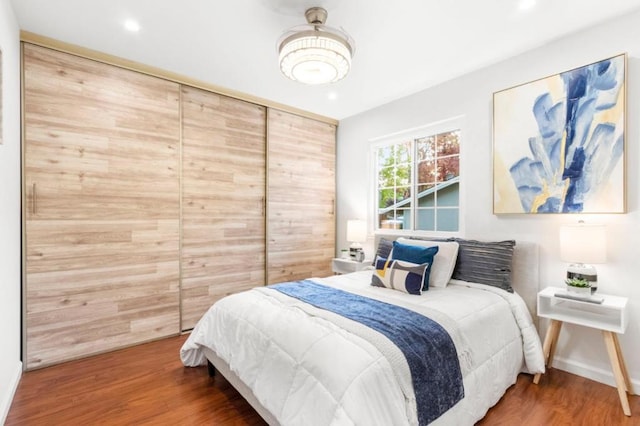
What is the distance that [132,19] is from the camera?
2314 millimetres

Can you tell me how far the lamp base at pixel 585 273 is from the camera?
224 centimetres

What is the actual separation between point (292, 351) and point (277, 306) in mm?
493

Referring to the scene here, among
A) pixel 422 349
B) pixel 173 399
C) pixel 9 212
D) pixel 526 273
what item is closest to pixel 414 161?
pixel 526 273

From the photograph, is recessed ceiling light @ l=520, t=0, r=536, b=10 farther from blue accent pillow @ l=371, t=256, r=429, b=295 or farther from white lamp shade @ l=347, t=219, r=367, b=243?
white lamp shade @ l=347, t=219, r=367, b=243

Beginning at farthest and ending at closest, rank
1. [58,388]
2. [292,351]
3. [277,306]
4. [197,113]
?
[197,113] → [58,388] → [277,306] → [292,351]

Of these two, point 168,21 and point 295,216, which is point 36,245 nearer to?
point 168,21

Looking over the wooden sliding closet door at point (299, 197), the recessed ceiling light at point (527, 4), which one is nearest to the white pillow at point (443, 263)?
the recessed ceiling light at point (527, 4)

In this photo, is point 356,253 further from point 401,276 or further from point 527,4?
point 527,4

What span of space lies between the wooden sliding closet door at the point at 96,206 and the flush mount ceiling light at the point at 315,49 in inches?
61.8

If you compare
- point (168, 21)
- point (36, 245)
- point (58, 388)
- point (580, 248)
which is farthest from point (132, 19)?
point (580, 248)

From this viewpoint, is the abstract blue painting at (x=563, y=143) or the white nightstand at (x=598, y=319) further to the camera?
the abstract blue painting at (x=563, y=143)

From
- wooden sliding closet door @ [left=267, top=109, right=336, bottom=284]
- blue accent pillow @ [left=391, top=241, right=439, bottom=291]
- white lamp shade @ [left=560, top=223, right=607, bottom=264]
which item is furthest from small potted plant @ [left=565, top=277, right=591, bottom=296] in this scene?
wooden sliding closet door @ [left=267, top=109, right=336, bottom=284]

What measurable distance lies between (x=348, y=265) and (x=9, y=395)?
3.09m

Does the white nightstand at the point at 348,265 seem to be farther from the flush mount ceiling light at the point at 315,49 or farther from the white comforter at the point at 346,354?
the flush mount ceiling light at the point at 315,49
